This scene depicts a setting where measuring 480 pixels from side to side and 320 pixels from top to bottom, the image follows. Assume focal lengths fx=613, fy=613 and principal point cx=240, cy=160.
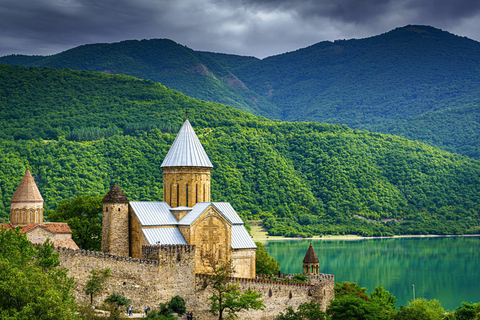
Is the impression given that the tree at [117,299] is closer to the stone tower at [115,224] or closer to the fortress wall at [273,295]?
the fortress wall at [273,295]

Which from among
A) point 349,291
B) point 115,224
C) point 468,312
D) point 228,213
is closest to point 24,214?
point 115,224

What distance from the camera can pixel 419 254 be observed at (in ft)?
261

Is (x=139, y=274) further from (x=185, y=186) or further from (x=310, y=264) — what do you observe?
(x=310, y=264)

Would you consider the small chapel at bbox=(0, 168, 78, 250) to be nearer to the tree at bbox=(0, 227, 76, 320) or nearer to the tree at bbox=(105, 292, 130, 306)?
the tree at bbox=(105, 292, 130, 306)

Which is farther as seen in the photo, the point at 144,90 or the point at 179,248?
the point at 144,90

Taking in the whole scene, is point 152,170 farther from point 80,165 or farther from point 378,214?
point 378,214

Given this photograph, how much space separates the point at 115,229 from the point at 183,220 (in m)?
3.47

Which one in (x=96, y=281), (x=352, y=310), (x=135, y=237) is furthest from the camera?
(x=135, y=237)

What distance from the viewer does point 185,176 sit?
3341 centimetres

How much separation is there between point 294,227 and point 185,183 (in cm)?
5751

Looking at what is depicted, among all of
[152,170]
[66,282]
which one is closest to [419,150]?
[152,170]

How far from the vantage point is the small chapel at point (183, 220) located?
98.9 ft

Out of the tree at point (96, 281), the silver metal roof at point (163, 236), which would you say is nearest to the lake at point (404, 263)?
the silver metal roof at point (163, 236)

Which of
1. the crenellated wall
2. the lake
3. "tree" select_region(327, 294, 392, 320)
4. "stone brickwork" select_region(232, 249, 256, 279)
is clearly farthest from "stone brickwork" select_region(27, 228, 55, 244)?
the lake
